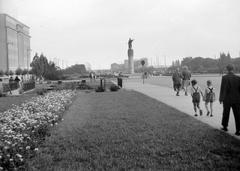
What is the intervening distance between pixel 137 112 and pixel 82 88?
14.8 meters

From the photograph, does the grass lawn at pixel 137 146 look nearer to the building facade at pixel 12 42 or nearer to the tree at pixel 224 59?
the building facade at pixel 12 42

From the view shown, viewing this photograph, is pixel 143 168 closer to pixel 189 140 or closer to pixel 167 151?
pixel 167 151

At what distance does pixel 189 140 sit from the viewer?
562 cm

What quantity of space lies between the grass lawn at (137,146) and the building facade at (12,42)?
7964 centimetres

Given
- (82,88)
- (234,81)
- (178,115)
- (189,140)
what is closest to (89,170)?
(189,140)

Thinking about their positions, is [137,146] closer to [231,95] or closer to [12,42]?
[231,95]

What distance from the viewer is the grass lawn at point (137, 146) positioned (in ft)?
14.4

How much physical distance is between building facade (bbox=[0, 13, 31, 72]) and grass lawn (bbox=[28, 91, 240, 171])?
261ft

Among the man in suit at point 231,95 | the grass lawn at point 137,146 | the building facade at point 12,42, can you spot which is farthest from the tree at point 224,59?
the man in suit at point 231,95

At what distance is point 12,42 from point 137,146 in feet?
301

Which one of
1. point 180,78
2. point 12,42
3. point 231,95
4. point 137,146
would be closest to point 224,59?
point 12,42

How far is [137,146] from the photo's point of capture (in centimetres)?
531

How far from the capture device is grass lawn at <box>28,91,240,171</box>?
173 inches

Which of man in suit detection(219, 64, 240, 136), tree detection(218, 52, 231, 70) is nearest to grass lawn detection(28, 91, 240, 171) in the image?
man in suit detection(219, 64, 240, 136)
